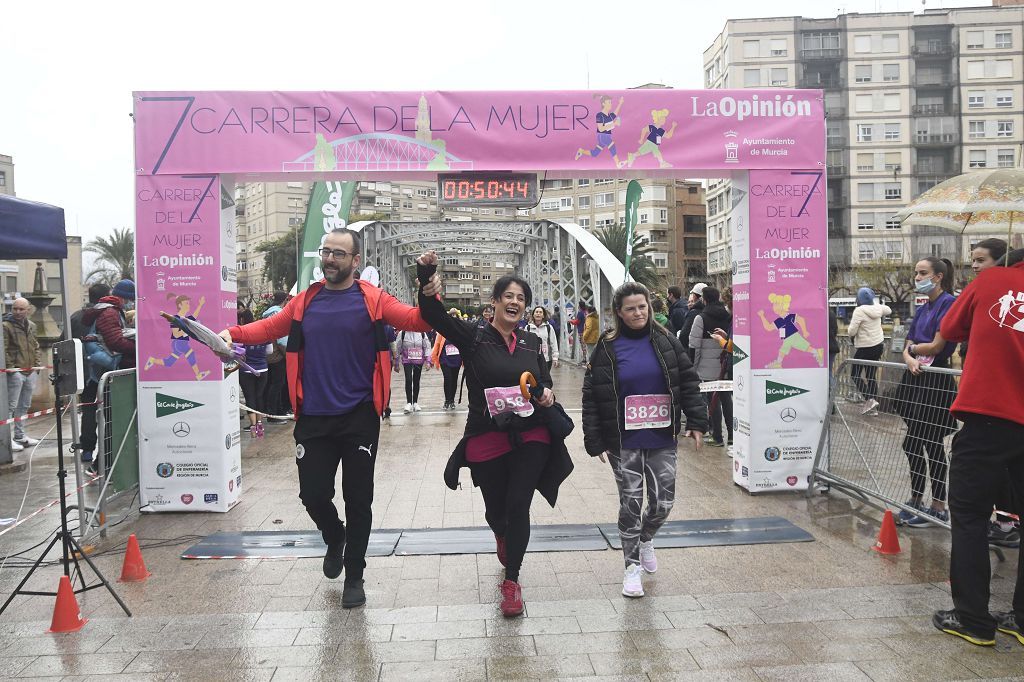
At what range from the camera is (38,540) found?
6.18m

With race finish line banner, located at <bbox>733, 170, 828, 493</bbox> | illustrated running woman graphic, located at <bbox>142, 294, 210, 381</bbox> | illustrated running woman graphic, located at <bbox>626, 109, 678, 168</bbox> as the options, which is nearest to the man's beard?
illustrated running woman graphic, located at <bbox>142, 294, 210, 381</bbox>

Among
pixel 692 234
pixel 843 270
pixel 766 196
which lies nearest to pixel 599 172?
pixel 766 196

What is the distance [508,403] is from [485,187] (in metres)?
3.14

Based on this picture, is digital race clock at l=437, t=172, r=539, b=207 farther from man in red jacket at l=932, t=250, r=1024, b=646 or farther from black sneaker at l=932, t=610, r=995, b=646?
black sneaker at l=932, t=610, r=995, b=646

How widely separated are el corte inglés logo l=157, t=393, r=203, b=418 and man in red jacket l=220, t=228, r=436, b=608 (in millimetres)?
2486

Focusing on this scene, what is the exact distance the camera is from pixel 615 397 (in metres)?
4.72

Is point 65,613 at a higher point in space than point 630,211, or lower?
lower

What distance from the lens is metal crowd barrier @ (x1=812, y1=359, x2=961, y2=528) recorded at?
554cm

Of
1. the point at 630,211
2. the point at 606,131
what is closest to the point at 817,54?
the point at 630,211

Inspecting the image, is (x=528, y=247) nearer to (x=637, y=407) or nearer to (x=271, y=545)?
(x=271, y=545)

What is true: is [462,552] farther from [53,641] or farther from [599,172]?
[599,172]

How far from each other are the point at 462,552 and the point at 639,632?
1765 mm

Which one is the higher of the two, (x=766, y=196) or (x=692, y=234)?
(x=692, y=234)

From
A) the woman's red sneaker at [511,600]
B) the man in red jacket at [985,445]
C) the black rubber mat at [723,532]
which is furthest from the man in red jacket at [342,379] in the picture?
the man in red jacket at [985,445]
